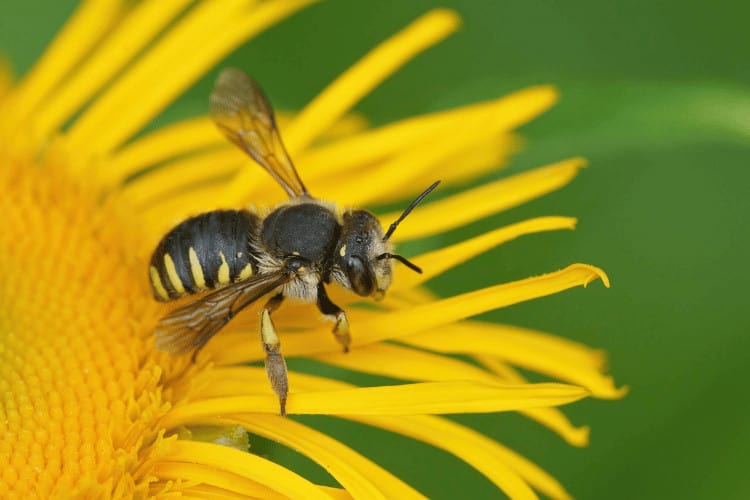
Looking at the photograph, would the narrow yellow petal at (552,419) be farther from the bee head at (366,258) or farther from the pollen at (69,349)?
the pollen at (69,349)

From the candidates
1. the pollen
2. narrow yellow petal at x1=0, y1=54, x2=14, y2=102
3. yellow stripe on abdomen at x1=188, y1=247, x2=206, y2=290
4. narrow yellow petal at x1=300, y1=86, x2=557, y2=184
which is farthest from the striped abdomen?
narrow yellow petal at x1=0, y1=54, x2=14, y2=102

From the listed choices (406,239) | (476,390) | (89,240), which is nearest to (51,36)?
(89,240)

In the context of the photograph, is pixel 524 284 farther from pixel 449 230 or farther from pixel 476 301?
pixel 449 230

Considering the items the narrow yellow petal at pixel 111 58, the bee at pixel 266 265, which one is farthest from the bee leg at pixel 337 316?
the narrow yellow petal at pixel 111 58

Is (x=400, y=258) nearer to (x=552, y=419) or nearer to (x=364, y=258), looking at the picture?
(x=364, y=258)

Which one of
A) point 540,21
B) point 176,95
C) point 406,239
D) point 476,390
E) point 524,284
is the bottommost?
point 476,390
